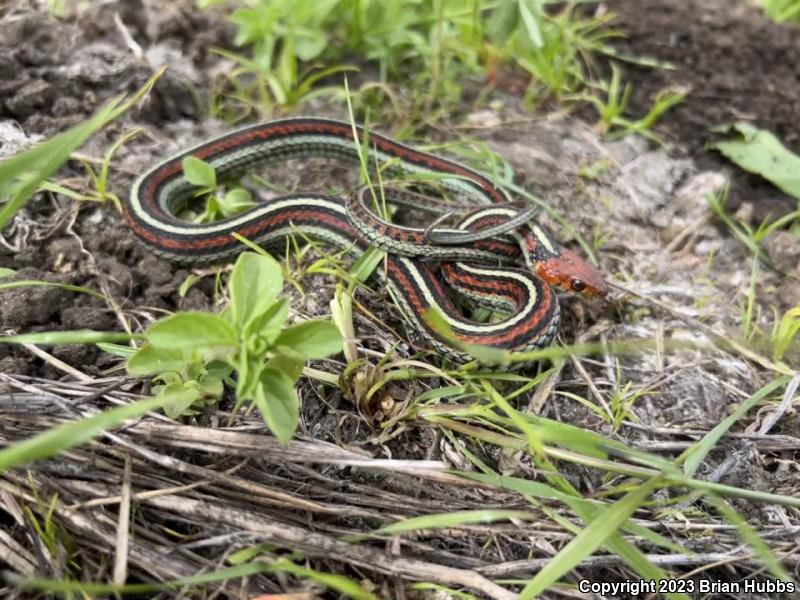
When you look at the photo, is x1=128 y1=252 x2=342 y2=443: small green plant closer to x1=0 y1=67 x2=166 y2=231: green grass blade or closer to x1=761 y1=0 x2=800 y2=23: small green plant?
x1=0 y1=67 x2=166 y2=231: green grass blade

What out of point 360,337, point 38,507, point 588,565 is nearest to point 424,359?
point 360,337

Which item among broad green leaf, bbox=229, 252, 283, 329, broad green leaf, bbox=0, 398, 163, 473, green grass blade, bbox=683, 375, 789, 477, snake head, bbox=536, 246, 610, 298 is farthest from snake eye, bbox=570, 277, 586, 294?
broad green leaf, bbox=0, 398, 163, 473

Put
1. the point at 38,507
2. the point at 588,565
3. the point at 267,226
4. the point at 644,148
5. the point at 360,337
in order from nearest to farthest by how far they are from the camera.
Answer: the point at 38,507
the point at 588,565
the point at 360,337
the point at 267,226
the point at 644,148

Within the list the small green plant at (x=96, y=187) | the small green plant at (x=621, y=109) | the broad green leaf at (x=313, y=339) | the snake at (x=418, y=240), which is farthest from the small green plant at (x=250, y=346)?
the small green plant at (x=621, y=109)

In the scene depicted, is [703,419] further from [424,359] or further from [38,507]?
[38,507]

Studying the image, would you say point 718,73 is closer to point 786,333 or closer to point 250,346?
point 786,333

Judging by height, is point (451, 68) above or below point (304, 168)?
above

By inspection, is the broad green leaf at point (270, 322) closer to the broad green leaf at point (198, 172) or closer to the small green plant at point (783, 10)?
the broad green leaf at point (198, 172)

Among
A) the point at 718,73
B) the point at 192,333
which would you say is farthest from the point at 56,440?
the point at 718,73
